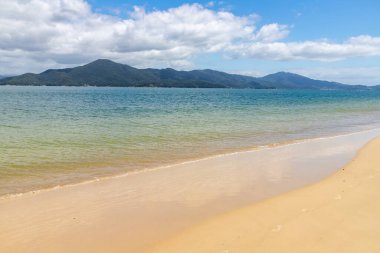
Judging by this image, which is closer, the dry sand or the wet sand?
the dry sand

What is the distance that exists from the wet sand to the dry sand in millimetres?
442

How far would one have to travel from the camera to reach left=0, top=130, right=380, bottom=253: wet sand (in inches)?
307

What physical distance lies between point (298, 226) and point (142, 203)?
172 inches

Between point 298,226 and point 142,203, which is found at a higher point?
point 298,226

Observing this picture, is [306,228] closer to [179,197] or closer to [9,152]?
[179,197]

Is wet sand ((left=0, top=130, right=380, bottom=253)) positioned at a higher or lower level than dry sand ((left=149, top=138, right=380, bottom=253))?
lower

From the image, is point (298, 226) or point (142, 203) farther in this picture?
point (142, 203)

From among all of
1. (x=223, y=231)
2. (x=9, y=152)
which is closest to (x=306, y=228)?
(x=223, y=231)

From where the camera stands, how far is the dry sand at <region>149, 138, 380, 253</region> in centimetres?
697

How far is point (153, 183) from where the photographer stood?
A: 12.5m

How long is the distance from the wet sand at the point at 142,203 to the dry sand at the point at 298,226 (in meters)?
0.44

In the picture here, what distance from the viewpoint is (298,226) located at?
7895mm

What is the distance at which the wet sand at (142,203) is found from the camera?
779cm

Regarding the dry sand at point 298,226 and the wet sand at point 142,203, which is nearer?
the dry sand at point 298,226
